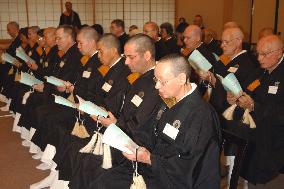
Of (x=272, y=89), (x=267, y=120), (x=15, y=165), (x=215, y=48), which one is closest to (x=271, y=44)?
(x=272, y=89)

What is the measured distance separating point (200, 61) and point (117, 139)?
5.63 ft

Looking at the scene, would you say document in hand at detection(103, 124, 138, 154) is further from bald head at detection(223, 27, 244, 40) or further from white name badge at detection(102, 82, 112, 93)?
bald head at detection(223, 27, 244, 40)

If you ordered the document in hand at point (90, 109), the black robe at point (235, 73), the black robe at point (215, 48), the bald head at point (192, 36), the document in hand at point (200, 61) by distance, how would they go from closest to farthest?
the document in hand at point (90, 109), the document in hand at point (200, 61), the black robe at point (235, 73), the bald head at point (192, 36), the black robe at point (215, 48)

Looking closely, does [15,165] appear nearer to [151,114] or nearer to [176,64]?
[151,114]

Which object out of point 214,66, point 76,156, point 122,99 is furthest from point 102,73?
point 214,66

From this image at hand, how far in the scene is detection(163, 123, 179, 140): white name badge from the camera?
2205mm

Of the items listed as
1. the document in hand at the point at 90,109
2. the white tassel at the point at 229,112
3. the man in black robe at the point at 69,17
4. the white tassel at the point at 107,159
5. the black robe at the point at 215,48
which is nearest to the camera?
the white tassel at the point at 107,159

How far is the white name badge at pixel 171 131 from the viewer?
221cm

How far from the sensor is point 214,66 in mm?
4332

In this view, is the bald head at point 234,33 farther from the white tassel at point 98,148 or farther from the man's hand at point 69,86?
the white tassel at point 98,148

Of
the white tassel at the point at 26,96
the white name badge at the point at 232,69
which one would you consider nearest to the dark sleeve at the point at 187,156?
the white name badge at the point at 232,69

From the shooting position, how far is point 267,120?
3043 mm

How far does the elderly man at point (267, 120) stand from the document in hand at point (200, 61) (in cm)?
46

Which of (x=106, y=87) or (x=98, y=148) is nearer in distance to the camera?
(x=98, y=148)
